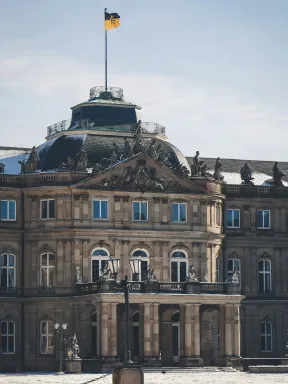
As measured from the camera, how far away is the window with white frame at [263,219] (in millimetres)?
122250

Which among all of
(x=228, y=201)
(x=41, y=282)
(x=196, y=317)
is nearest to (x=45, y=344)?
(x=41, y=282)

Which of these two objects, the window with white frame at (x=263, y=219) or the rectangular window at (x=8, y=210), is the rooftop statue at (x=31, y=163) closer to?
the rectangular window at (x=8, y=210)

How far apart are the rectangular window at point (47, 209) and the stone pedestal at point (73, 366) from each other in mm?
13712

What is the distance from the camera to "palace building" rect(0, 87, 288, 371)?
110631mm

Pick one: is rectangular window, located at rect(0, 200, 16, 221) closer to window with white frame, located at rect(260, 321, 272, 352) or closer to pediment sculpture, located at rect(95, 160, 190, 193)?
pediment sculpture, located at rect(95, 160, 190, 193)

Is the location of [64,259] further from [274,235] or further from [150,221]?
[274,235]

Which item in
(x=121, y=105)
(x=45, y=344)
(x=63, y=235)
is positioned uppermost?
(x=121, y=105)

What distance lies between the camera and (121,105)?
11900 cm

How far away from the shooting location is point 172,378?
321 feet

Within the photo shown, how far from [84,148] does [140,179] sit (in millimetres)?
4980

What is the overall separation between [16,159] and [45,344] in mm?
15895

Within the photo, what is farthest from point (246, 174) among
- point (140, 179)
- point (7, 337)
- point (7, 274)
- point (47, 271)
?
point (7, 337)

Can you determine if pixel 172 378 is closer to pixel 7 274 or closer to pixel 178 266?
pixel 178 266

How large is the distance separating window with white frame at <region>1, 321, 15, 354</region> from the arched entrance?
47.7 feet
